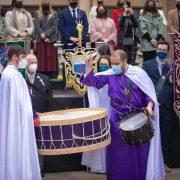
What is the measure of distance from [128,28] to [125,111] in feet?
12.8

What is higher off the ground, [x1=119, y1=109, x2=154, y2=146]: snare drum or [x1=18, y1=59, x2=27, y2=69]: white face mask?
[x1=18, y1=59, x2=27, y2=69]: white face mask

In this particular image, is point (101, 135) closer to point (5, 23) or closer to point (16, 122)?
point (16, 122)

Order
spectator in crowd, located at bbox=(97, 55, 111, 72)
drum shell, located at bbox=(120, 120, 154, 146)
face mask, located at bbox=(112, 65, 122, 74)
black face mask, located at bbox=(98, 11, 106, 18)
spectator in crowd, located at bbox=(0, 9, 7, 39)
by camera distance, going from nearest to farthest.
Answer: drum shell, located at bbox=(120, 120, 154, 146), face mask, located at bbox=(112, 65, 122, 74), spectator in crowd, located at bbox=(97, 55, 111, 72), spectator in crowd, located at bbox=(0, 9, 7, 39), black face mask, located at bbox=(98, 11, 106, 18)

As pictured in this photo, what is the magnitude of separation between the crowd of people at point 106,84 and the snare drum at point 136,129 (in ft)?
0.62

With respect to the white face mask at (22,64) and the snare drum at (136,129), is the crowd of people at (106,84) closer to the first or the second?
the white face mask at (22,64)

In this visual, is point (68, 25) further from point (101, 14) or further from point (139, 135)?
point (139, 135)

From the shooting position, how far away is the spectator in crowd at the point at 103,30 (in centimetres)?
1109

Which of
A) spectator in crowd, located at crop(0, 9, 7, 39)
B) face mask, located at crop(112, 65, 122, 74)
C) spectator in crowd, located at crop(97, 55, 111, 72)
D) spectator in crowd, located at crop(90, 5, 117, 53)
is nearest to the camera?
face mask, located at crop(112, 65, 122, 74)

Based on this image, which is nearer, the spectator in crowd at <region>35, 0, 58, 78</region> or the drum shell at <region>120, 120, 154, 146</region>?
the drum shell at <region>120, 120, 154, 146</region>

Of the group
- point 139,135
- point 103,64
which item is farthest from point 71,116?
point 103,64

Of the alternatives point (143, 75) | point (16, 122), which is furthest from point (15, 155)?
point (143, 75)

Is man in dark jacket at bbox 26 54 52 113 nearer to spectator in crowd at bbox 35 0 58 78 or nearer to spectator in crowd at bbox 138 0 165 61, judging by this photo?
spectator in crowd at bbox 35 0 58 78

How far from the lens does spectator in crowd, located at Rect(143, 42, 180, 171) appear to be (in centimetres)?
904

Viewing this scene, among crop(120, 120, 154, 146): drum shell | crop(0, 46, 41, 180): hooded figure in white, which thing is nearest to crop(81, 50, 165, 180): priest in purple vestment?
crop(120, 120, 154, 146): drum shell
